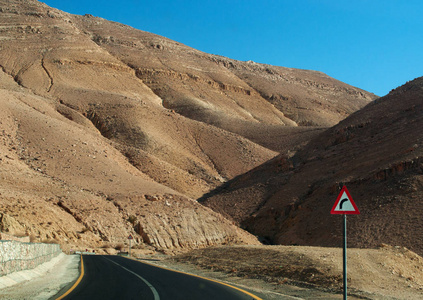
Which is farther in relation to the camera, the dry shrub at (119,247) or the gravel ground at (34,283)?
the dry shrub at (119,247)

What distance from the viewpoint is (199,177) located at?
5678 centimetres

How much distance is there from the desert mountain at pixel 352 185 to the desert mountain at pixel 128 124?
4352 millimetres

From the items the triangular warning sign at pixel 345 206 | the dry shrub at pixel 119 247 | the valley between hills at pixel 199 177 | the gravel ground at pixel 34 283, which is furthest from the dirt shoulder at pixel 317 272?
the dry shrub at pixel 119 247

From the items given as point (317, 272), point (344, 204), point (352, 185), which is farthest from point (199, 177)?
point (344, 204)

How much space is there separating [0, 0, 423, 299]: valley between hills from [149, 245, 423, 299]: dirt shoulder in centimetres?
12

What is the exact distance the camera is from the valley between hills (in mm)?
27859

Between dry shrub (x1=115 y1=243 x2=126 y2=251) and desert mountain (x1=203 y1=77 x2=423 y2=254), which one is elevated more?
desert mountain (x1=203 y1=77 x2=423 y2=254)

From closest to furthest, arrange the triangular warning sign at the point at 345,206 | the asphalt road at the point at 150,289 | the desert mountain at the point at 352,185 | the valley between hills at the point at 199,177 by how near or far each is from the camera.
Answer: the triangular warning sign at the point at 345,206 → the asphalt road at the point at 150,289 → the valley between hills at the point at 199,177 → the desert mountain at the point at 352,185

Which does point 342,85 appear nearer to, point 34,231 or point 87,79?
point 87,79

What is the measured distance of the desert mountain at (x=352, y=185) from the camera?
31078mm

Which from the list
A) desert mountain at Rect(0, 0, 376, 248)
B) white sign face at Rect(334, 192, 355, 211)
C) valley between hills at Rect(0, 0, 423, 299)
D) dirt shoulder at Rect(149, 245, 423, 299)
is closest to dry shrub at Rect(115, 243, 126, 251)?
valley between hills at Rect(0, 0, 423, 299)

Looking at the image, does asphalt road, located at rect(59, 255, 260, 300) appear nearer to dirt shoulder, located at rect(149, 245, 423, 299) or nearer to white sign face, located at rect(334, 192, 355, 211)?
dirt shoulder, located at rect(149, 245, 423, 299)

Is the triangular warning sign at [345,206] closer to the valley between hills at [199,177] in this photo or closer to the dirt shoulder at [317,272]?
the dirt shoulder at [317,272]

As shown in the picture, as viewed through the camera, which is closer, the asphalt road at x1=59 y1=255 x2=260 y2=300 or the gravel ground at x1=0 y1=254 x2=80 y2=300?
the gravel ground at x1=0 y1=254 x2=80 y2=300
